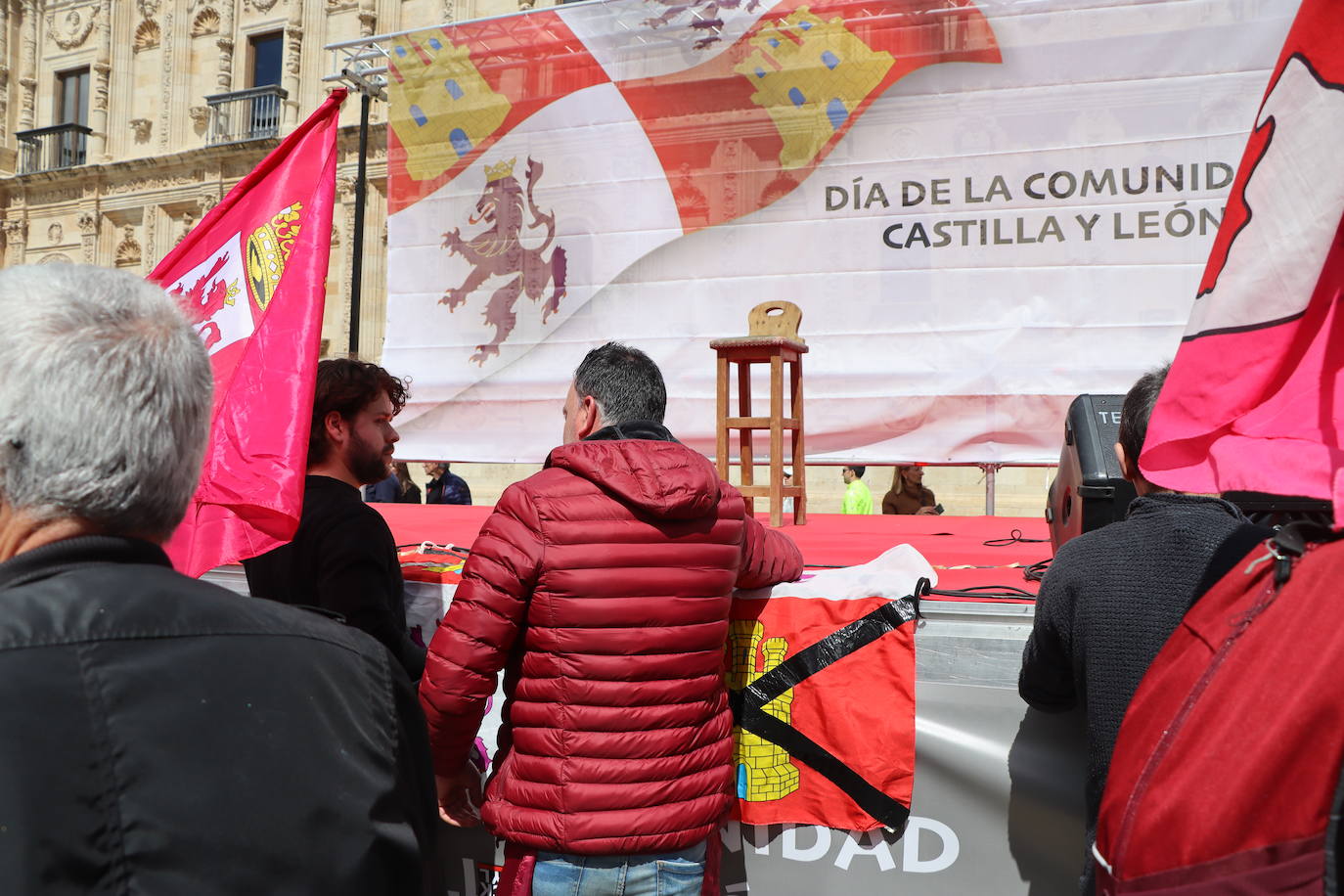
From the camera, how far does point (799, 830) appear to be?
215 cm

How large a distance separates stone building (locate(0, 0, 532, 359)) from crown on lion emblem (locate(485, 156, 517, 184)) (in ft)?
38.2

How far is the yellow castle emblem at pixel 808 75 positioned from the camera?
5031 millimetres

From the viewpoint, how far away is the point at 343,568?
2045 millimetres

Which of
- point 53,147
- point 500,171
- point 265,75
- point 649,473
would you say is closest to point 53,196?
point 53,147

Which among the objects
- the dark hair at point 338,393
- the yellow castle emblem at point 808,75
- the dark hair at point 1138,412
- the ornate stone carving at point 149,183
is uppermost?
the ornate stone carving at point 149,183

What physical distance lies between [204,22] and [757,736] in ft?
68.4

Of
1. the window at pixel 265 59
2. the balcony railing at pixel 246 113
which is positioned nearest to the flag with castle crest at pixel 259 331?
the balcony railing at pixel 246 113

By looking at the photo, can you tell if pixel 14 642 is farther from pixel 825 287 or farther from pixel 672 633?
pixel 825 287

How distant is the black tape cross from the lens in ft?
7.09

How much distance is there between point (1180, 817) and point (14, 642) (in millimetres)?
918

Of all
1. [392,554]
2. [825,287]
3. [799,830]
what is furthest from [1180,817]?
[825,287]

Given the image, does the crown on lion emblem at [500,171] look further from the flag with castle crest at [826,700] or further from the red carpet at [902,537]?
the flag with castle crest at [826,700]

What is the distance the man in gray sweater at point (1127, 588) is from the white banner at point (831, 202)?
2819 mm

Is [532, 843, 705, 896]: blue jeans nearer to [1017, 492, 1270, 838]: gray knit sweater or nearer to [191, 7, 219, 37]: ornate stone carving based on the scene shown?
[1017, 492, 1270, 838]: gray knit sweater
